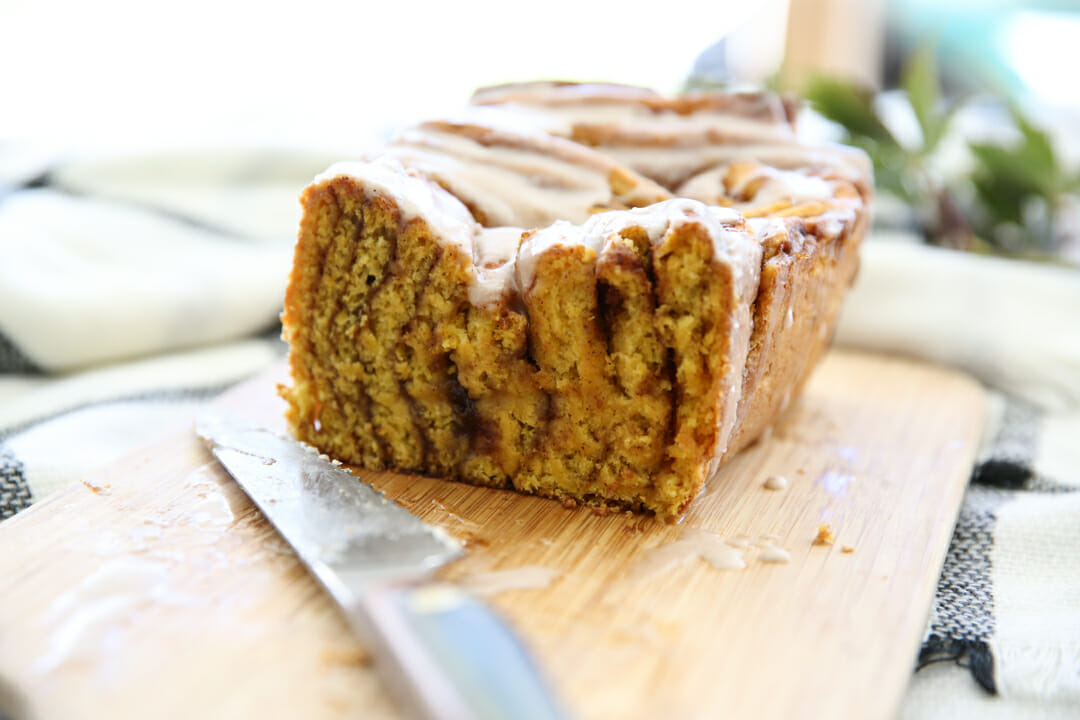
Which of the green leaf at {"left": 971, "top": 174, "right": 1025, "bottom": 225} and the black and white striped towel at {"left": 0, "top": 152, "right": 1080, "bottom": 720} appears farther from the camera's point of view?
the green leaf at {"left": 971, "top": 174, "right": 1025, "bottom": 225}

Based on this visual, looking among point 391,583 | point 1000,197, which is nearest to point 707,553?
point 391,583

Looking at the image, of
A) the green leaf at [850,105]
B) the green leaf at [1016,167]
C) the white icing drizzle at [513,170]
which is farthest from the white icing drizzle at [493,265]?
the green leaf at [1016,167]

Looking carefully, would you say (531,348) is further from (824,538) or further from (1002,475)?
(1002,475)

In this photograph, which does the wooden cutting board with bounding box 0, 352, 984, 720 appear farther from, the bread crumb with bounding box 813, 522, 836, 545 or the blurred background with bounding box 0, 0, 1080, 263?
the blurred background with bounding box 0, 0, 1080, 263

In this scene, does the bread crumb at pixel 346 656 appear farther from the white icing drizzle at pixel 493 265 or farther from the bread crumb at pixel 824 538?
the bread crumb at pixel 824 538

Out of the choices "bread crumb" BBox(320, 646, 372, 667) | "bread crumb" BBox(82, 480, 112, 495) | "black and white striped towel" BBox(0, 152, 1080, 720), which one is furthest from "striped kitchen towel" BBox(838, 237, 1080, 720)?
"bread crumb" BBox(82, 480, 112, 495)

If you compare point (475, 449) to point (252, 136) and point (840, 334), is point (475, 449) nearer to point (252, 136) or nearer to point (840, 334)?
Result: point (840, 334)
